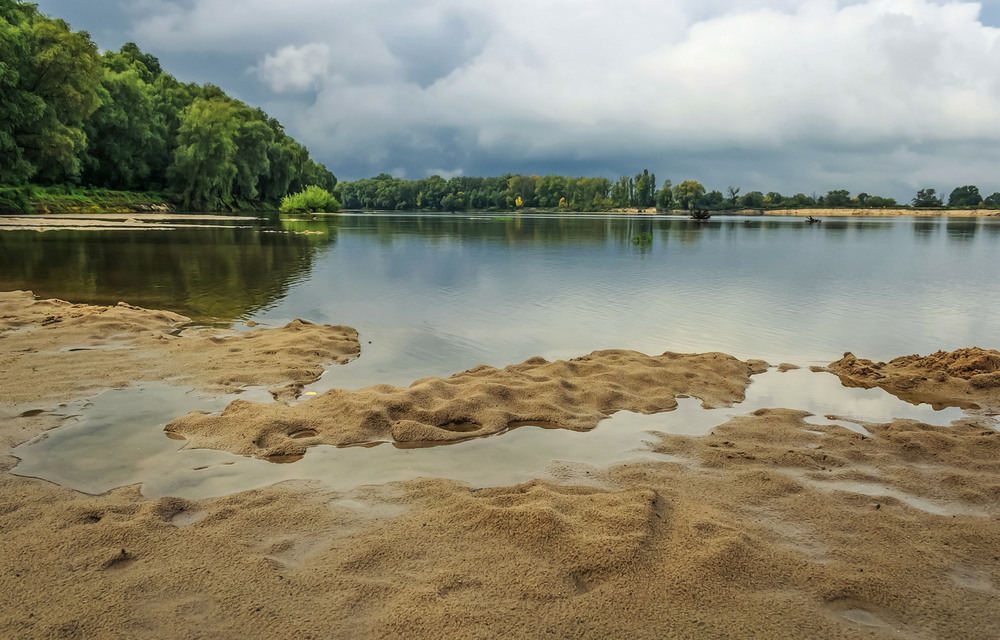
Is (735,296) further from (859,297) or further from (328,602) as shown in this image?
(328,602)

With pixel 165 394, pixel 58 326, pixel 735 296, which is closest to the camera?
pixel 165 394

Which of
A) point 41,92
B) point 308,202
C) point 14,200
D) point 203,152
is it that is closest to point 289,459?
point 14,200

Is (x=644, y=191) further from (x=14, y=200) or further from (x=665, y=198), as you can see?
(x=14, y=200)

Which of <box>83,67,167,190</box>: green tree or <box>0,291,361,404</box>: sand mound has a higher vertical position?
<box>83,67,167,190</box>: green tree

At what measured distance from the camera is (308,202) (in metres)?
96.2

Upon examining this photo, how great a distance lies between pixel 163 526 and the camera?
3779 mm

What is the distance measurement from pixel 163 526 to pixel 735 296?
14988 millimetres

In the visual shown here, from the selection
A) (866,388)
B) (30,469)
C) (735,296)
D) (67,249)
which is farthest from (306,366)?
(67,249)

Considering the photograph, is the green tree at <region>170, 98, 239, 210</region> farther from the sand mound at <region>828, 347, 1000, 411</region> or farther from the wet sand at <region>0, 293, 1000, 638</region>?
the sand mound at <region>828, 347, 1000, 411</region>

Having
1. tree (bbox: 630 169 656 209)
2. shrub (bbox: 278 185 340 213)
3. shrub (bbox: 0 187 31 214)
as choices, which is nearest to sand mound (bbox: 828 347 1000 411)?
shrub (bbox: 0 187 31 214)

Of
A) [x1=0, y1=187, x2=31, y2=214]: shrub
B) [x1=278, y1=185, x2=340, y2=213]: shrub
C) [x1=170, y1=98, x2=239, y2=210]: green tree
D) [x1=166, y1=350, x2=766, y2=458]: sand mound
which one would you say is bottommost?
[x1=166, y1=350, x2=766, y2=458]: sand mound

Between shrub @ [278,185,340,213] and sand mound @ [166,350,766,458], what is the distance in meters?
93.4

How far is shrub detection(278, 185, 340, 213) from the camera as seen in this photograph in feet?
310

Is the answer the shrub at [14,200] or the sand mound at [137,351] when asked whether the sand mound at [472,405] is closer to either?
the sand mound at [137,351]
